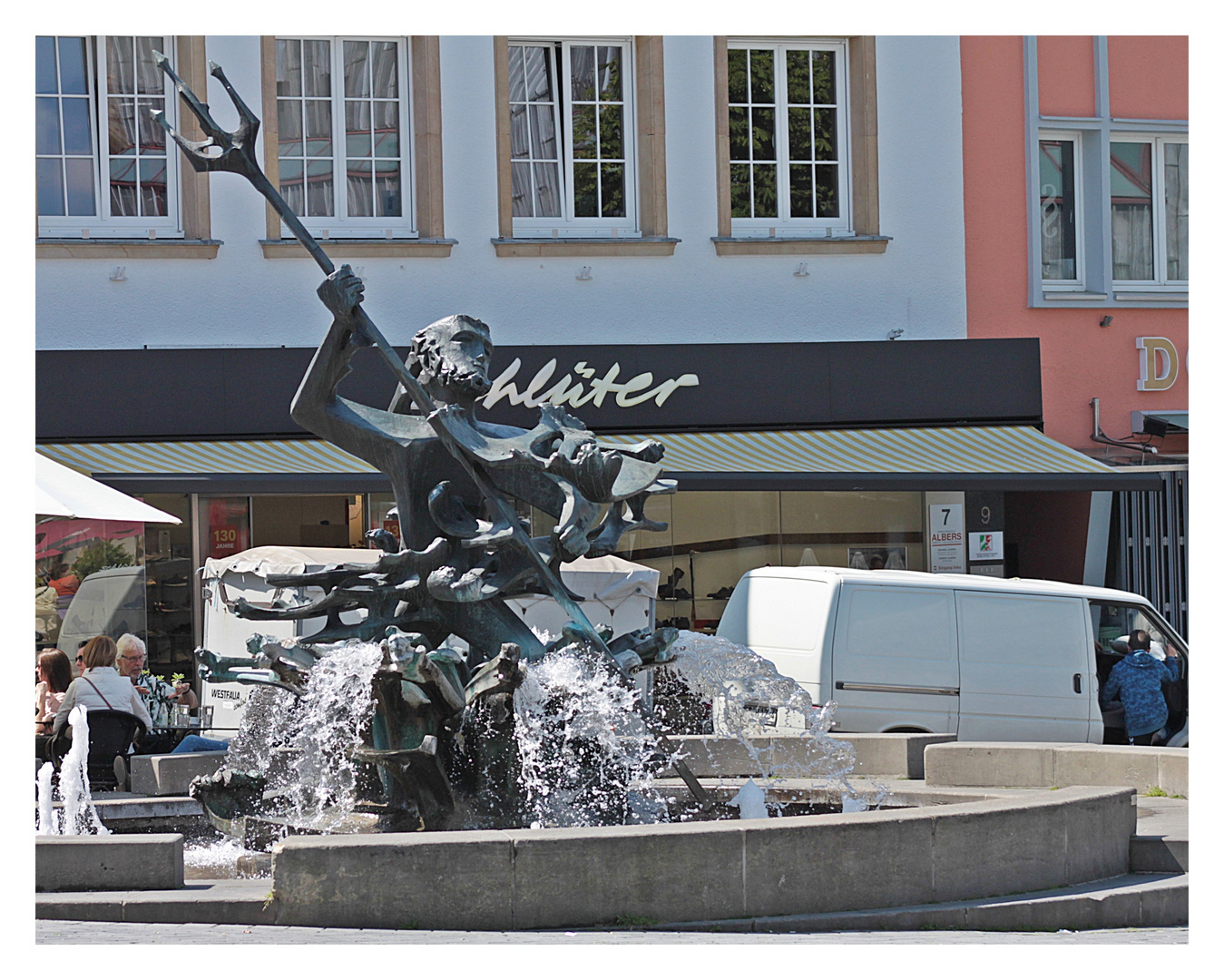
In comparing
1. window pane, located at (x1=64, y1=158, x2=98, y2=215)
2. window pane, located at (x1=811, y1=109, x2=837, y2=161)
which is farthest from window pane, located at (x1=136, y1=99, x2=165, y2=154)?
window pane, located at (x1=811, y1=109, x2=837, y2=161)

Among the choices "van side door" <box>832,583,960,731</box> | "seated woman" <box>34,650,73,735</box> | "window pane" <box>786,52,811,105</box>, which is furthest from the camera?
"window pane" <box>786,52,811,105</box>

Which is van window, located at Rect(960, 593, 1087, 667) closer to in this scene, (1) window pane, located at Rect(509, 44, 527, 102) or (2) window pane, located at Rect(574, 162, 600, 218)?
(2) window pane, located at Rect(574, 162, 600, 218)

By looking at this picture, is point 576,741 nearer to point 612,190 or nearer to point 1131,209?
point 612,190

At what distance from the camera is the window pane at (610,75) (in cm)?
1744

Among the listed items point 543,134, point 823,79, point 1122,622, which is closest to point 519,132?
point 543,134

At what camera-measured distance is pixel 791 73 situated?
58.0 ft

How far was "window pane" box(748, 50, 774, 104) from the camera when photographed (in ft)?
57.8

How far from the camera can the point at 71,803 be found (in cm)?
785

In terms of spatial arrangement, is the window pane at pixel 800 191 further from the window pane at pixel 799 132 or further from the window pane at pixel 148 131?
the window pane at pixel 148 131

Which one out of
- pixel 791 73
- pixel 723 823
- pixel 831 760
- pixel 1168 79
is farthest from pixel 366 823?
pixel 1168 79

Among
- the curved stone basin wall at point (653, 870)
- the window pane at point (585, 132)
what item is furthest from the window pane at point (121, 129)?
the curved stone basin wall at point (653, 870)

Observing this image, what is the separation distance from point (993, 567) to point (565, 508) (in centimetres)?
1110

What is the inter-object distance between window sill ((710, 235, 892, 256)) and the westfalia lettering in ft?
4.89

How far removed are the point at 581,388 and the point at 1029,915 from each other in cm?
1106
